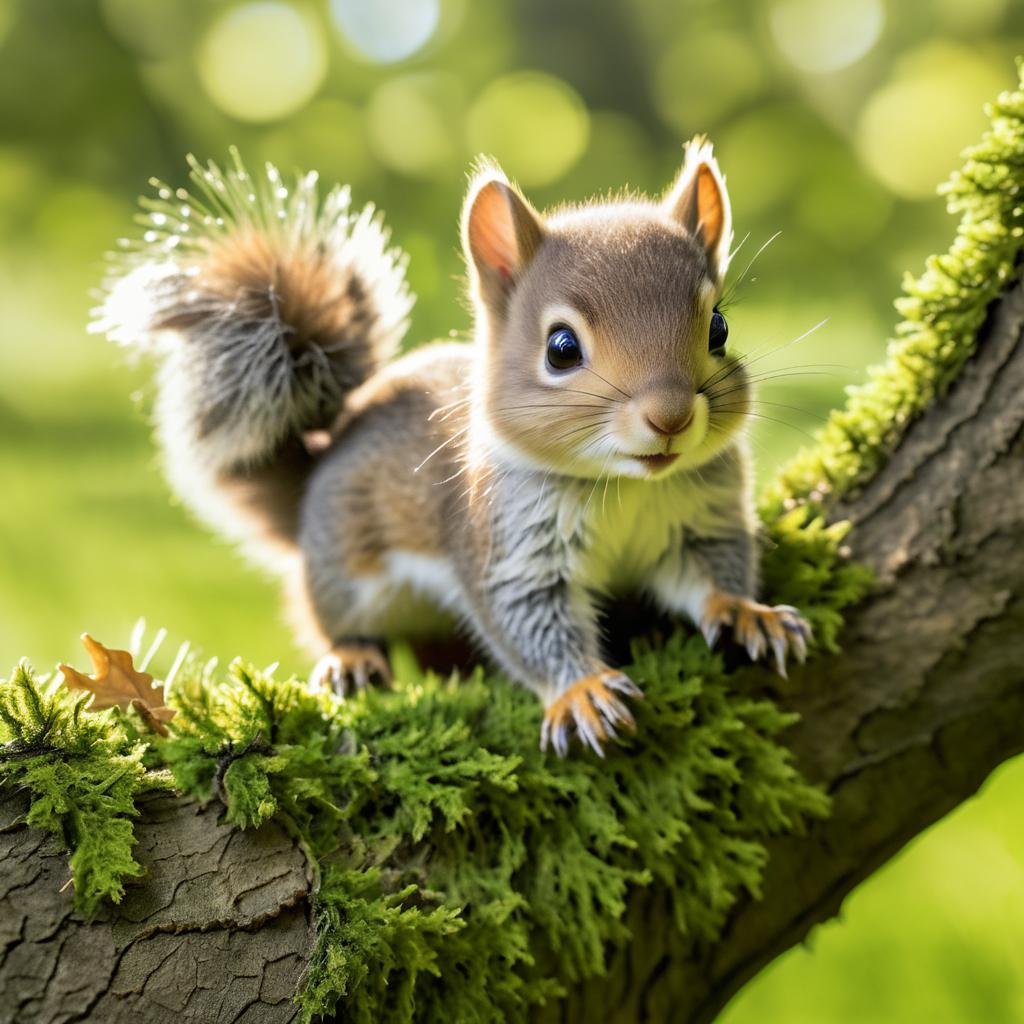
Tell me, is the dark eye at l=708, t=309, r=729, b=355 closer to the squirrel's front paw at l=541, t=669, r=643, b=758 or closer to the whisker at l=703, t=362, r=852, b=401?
the whisker at l=703, t=362, r=852, b=401

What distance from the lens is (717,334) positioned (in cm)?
179

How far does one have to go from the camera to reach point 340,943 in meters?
1.41

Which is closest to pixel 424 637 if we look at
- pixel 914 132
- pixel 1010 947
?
pixel 1010 947

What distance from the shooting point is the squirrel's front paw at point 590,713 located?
5.68ft

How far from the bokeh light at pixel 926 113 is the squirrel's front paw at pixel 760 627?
211 cm

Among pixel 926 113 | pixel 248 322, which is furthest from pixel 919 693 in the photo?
pixel 926 113

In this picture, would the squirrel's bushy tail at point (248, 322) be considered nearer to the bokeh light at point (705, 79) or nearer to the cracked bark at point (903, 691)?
the cracked bark at point (903, 691)

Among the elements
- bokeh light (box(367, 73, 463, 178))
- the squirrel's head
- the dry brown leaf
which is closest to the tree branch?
the squirrel's head

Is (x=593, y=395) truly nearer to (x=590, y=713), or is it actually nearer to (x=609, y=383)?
(x=609, y=383)

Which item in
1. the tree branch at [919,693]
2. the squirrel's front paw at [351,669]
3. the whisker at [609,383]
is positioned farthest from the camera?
the squirrel's front paw at [351,669]

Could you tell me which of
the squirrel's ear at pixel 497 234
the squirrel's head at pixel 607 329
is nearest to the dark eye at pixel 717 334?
the squirrel's head at pixel 607 329

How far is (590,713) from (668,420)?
481mm

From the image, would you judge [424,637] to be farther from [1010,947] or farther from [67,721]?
[1010,947]

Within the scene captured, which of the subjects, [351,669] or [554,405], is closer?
[554,405]
